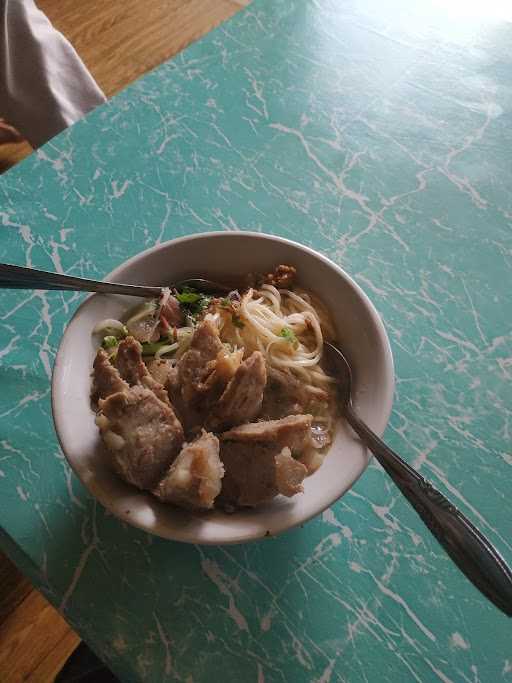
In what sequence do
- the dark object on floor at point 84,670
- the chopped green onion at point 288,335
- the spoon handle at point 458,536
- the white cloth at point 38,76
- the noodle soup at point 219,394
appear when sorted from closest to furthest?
the spoon handle at point 458,536 < the noodle soup at point 219,394 < the chopped green onion at point 288,335 < the dark object on floor at point 84,670 < the white cloth at point 38,76

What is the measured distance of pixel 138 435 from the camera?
79cm

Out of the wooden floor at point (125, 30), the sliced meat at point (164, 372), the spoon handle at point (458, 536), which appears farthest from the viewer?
the wooden floor at point (125, 30)

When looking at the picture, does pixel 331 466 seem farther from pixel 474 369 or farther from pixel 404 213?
pixel 404 213

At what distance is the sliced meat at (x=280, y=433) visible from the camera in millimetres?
803

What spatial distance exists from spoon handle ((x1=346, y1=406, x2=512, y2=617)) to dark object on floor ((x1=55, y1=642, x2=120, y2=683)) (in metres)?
0.90

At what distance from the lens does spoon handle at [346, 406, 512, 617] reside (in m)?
0.68

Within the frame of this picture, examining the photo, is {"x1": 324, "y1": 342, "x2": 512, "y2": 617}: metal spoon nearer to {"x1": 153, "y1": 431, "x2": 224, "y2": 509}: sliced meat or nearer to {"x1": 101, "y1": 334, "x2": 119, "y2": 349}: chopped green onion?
{"x1": 153, "y1": 431, "x2": 224, "y2": 509}: sliced meat

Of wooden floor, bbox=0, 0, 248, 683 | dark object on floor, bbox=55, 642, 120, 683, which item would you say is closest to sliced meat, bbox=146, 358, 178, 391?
dark object on floor, bbox=55, 642, 120, 683

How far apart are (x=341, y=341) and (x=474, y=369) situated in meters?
0.31

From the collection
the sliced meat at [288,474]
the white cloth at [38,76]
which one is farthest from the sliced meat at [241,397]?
the white cloth at [38,76]

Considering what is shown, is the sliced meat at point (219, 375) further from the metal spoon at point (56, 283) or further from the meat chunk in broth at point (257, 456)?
the metal spoon at point (56, 283)

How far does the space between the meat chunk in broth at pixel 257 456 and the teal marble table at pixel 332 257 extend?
18 cm

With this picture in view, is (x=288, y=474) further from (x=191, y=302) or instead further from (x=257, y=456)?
(x=191, y=302)

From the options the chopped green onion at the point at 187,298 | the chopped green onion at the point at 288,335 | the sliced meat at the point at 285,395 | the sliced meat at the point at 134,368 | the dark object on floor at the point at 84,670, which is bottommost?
the dark object on floor at the point at 84,670
